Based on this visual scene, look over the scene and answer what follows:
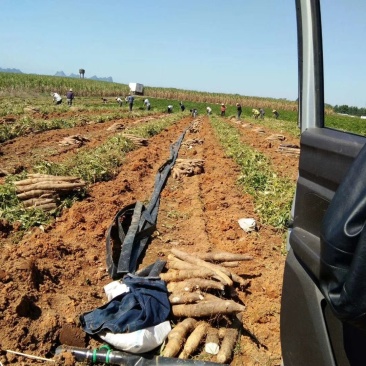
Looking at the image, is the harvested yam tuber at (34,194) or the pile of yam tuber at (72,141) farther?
the pile of yam tuber at (72,141)

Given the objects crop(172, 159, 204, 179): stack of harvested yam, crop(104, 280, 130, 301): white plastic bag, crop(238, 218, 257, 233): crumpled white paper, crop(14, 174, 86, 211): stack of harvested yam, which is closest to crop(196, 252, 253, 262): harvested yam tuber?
crop(104, 280, 130, 301): white plastic bag

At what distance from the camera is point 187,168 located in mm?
11039

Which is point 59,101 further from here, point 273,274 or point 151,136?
point 273,274

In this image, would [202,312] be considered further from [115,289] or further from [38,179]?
[38,179]

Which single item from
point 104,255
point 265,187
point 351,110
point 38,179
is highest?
point 351,110

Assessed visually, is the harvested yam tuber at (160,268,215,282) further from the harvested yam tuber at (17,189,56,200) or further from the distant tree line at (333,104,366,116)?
the harvested yam tuber at (17,189,56,200)

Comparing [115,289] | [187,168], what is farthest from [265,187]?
[115,289]

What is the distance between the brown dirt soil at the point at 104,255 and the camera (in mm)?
3801

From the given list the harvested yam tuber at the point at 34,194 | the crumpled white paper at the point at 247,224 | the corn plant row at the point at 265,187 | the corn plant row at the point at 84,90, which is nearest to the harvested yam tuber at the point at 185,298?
the crumpled white paper at the point at 247,224

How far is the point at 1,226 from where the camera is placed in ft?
19.7

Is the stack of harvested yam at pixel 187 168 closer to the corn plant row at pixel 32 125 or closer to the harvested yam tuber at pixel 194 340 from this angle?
the harvested yam tuber at pixel 194 340

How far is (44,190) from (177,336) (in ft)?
14.7

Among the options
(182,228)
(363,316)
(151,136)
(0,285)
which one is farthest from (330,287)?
(151,136)

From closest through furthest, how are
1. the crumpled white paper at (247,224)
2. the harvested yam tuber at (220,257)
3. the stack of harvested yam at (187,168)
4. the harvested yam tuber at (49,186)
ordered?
the harvested yam tuber at (220,257) → the crumpled white paper at (247,224) → the harvested yam tuber at (49,186) → the stack of harvested yam at (187,168)
